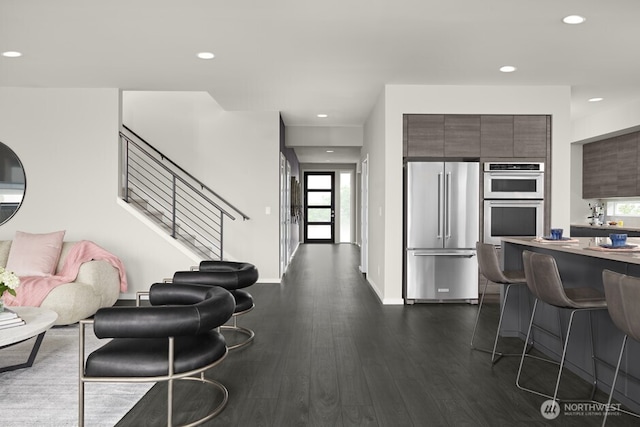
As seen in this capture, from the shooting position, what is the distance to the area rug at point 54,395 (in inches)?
107

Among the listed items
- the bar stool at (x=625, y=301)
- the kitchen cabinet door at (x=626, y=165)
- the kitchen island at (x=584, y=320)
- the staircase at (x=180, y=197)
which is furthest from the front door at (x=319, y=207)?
the bar stool at (x=625, y=301)

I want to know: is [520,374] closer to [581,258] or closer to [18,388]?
[581,258]

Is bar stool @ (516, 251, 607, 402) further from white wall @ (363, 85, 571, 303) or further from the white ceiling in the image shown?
white wall @ (363, 85, 571, 303)

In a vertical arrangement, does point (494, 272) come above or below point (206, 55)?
below

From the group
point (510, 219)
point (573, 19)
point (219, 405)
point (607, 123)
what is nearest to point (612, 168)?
point (607, 123)

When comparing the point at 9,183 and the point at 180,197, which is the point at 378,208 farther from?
the point at 9,183

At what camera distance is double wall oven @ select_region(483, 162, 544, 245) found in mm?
6031

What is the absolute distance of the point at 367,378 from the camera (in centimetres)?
339

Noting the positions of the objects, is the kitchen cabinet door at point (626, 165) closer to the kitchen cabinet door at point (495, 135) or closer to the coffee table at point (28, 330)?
the kitchen cabinet door at point (495, 135)

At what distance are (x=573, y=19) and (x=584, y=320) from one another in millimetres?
2345

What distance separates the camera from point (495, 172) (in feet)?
19.8

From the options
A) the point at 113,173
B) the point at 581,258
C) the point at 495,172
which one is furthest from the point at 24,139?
the point at 581,258

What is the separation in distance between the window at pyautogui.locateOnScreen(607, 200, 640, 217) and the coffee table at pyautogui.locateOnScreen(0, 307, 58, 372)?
27.8ft

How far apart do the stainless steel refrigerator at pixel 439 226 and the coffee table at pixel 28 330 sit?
3963mm
